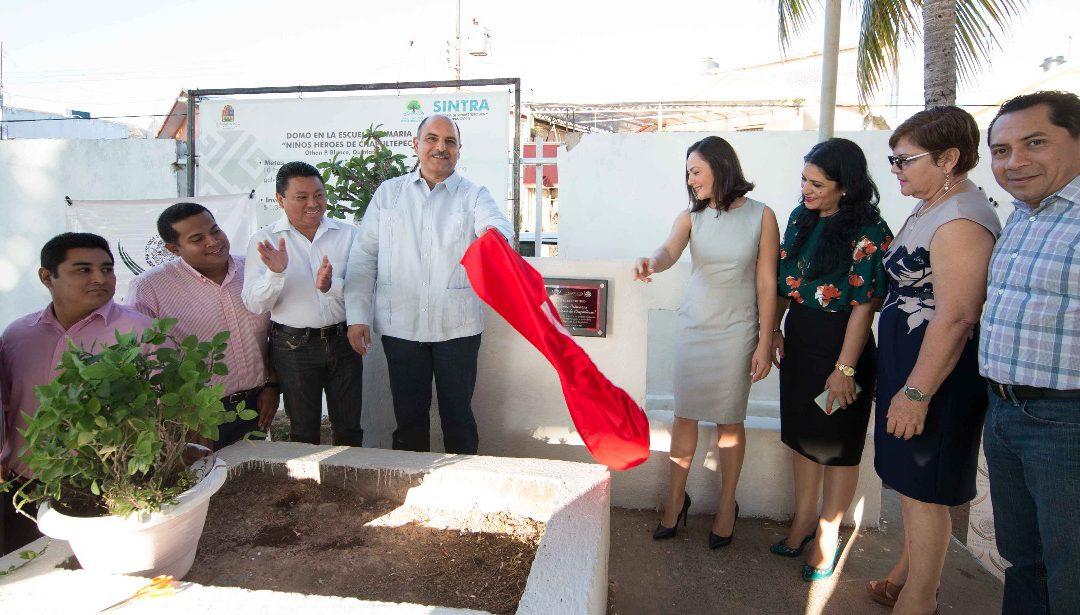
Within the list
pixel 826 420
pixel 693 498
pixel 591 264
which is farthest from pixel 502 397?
pixel 826 420

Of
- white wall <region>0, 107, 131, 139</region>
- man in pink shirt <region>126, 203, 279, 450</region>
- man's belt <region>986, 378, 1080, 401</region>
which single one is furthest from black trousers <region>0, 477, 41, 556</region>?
white wall <region>0, 107, 131, 139</region>

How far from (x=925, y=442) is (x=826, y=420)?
523 millimetres

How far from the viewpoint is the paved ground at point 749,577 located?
2678 millimetres

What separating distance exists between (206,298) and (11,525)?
1.14 m

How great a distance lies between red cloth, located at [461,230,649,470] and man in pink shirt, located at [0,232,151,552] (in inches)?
56.4

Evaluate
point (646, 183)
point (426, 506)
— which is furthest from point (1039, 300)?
point (646, 183)

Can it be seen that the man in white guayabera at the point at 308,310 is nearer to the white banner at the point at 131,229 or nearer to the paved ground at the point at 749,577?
the paved ground at the point at 749,577

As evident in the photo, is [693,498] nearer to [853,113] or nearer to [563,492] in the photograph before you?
[563,492]

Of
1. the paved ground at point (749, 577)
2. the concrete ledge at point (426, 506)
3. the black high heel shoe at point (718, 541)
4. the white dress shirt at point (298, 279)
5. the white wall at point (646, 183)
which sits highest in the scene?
the white wall at point (646, 183)

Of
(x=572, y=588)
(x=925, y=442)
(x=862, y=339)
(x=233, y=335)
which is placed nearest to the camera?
(x=572, y=588)

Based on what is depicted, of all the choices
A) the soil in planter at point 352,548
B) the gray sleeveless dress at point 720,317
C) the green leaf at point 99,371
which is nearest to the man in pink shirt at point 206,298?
the soil in planter at point 352,548

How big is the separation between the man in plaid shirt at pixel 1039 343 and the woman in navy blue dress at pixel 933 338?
99mm

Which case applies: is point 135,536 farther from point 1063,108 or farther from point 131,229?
point 131,229

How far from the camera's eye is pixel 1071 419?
5.60ft
